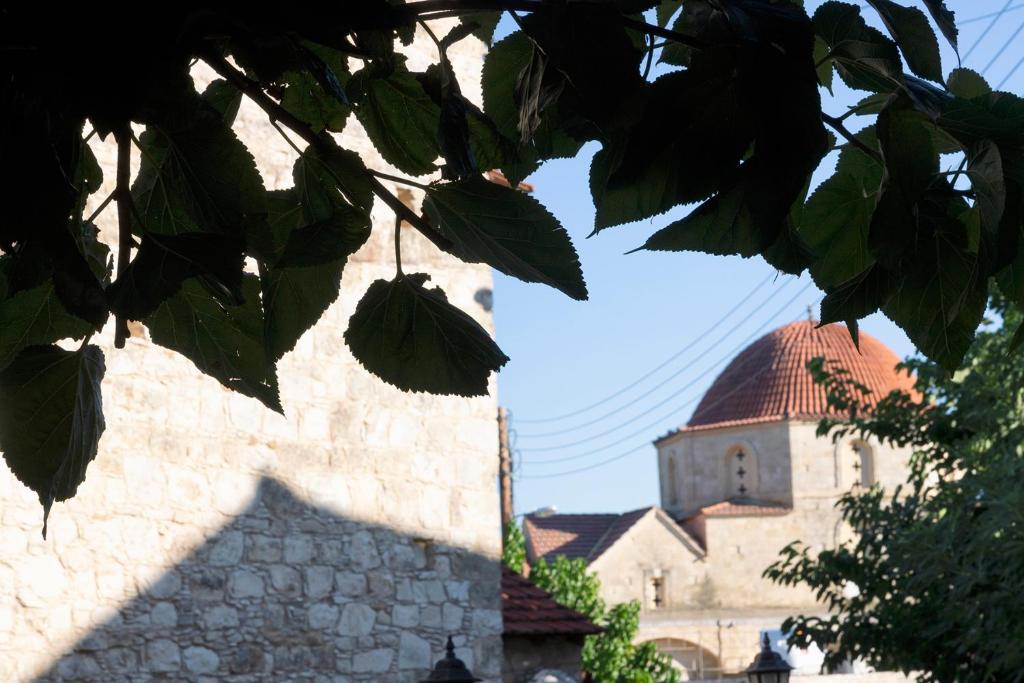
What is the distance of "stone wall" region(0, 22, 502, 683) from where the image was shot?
15.6 ft

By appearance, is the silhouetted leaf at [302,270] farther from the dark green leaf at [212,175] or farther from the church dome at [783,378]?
the church dome at [783,378]

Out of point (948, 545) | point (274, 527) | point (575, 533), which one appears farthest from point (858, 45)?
point (575, 533)

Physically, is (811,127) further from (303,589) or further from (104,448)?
(303,589)

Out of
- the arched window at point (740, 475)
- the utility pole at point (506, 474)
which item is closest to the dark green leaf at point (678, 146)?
the utility pole at point (506, 474)

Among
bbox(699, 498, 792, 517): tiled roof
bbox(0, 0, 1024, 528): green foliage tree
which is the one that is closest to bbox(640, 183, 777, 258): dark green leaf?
bbox(0, 0, 1024, 528): green foliage tree

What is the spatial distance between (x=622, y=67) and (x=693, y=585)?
31.8m

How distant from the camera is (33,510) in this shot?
463 cm

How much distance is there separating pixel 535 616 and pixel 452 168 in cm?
632

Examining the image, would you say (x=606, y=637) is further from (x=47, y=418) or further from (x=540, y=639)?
(x=47, y=418)

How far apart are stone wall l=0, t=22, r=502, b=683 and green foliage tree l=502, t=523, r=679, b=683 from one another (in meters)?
13.1

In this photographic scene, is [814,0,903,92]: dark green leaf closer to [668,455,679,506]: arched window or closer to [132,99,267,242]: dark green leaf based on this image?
[132,99,267,242]: dark green leaf

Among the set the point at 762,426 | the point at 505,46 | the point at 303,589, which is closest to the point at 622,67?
the point at 505,46

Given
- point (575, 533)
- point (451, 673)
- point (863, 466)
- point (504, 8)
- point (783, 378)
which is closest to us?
point (504, 8)

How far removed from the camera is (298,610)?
212 inches
